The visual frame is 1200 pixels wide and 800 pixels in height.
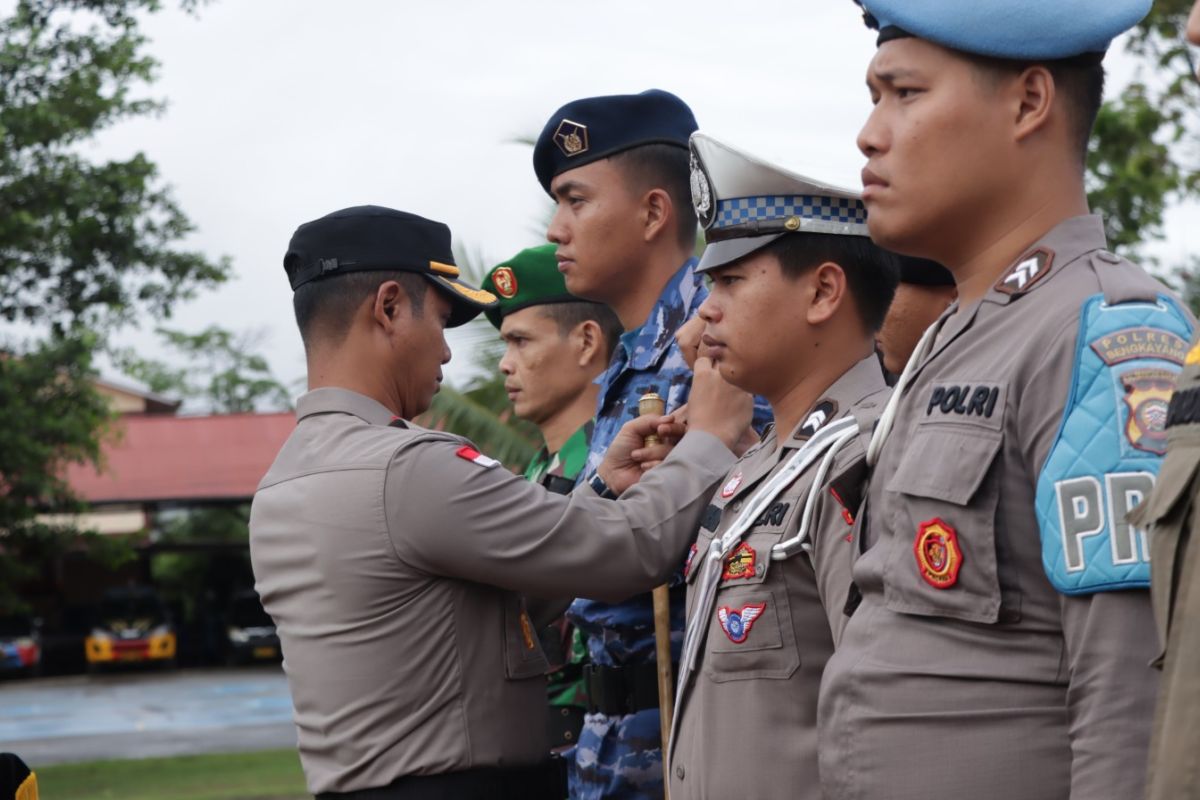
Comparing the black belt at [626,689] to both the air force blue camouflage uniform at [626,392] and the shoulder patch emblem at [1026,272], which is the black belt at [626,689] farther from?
the shoulder patch emblem at [1026,272]

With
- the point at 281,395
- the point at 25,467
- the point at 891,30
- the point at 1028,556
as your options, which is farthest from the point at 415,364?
the point at 281,395

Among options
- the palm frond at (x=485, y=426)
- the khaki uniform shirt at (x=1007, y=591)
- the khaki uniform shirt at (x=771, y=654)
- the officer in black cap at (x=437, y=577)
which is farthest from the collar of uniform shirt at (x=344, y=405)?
the palm frond at (x=485, y=426)

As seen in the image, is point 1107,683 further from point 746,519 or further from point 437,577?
point 437,577

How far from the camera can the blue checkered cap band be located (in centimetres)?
293

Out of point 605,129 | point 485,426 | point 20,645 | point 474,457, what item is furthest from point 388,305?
point 20,645

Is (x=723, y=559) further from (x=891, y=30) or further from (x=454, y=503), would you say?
(x=891, y=30)

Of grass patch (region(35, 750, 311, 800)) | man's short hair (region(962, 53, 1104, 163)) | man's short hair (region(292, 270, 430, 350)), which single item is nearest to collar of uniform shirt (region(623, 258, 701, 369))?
man's short hair (region(292, 270, 430, 350))

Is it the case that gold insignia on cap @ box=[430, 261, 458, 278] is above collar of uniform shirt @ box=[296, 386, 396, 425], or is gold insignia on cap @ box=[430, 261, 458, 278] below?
above

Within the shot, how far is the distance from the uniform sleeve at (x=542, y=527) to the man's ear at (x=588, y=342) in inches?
63.7

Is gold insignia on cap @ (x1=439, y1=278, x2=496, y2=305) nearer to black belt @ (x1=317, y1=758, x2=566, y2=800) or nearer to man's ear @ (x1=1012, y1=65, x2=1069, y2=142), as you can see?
black belt @ (x1=317, y1=758, x2=566, y2=800)

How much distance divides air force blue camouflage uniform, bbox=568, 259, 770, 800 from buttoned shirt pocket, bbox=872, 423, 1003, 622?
1525mm

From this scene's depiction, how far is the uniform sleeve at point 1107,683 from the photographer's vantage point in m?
1.73

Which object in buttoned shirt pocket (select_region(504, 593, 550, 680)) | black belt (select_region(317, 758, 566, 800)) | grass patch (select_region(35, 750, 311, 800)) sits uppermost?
buttoned shirt pocket (select_region(504, 593, 550, 680))

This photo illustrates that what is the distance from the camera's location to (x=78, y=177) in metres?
15.0
